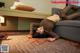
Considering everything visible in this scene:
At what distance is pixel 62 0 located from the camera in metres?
4.21

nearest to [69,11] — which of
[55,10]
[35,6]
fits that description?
[55,10]

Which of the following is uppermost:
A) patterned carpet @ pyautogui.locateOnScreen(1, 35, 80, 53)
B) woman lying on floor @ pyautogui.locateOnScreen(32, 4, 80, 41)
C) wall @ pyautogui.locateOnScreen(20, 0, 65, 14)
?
wall @ pyautogui.locateOnScreen(20, 0, 65, 14)

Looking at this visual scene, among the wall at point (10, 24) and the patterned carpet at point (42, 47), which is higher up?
the wall at point (10, 24)

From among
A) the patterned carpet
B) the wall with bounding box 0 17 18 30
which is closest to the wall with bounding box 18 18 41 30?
the wall with bounding box 0 17 18 30

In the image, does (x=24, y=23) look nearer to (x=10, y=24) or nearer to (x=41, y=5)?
(x=10, y=24)

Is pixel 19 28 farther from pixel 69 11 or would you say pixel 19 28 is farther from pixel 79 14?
pixel 79 14

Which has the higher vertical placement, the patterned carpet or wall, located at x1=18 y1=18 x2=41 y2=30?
wall, located at x1=18 y1=18 x2=41 y2=30

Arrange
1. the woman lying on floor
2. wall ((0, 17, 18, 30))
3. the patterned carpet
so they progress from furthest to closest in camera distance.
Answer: wall ((0, 17, 18, 30)) → the woman lying on floor → the patterned carpet

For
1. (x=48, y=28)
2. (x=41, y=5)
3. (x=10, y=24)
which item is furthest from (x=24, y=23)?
(x=48, y=28)

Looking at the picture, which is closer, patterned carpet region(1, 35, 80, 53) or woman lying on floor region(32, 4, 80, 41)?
patterned carpet region(1, 35, 80, 53)

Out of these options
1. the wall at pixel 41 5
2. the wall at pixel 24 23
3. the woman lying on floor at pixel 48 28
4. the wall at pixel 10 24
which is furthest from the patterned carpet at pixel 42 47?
the wall at pixel 41 5

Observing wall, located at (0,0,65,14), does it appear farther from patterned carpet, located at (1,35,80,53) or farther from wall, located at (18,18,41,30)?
patterned carpet, located at (1,35,80,53)

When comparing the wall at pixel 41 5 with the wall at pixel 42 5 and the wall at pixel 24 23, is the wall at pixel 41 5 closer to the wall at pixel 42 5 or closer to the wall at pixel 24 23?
the wall at pixel 42 5

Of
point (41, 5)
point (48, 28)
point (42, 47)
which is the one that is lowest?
point (42, 47)
